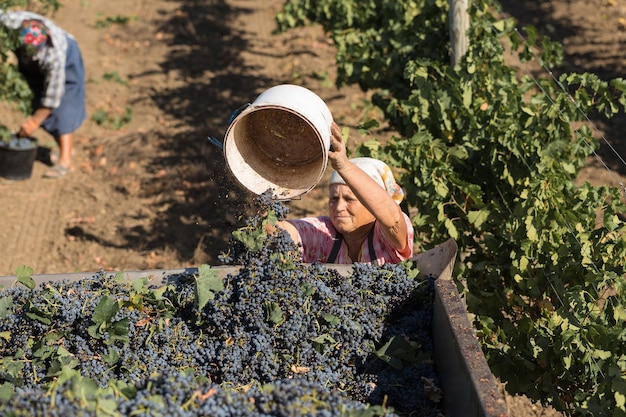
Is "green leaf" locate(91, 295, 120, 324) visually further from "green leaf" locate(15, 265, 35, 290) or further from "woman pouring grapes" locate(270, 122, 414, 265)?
"woman pouring grapes" locate(270, 122, 414, 265)

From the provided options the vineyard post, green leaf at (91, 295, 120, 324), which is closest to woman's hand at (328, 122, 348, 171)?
green leaf at (91, 295, 120, 324)

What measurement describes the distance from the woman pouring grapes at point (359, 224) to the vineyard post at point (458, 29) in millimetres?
1939

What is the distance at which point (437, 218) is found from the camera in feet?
14.4

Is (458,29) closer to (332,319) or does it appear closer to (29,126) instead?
(332,319)

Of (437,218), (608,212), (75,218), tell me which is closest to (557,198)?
(608,212)

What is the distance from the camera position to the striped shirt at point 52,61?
7.55 m

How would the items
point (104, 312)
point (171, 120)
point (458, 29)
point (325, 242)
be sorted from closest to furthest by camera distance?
point (104, 312), point (325, 242), point (458, 29), point (171, 120)

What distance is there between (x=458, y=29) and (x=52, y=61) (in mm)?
4012

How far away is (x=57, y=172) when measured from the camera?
26.2 feet

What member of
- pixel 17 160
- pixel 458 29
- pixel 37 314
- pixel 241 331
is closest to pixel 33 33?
pixel 17 160

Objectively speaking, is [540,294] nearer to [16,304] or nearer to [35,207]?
[16,304]

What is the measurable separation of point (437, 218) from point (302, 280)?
160 centimetres

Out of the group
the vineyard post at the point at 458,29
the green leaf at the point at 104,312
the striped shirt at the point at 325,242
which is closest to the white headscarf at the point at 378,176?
the striped shirt at the point at 325,242

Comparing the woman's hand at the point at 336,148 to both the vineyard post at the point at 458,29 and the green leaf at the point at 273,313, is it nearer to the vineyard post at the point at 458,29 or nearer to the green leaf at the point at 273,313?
the green leaf at the point at 273,313
